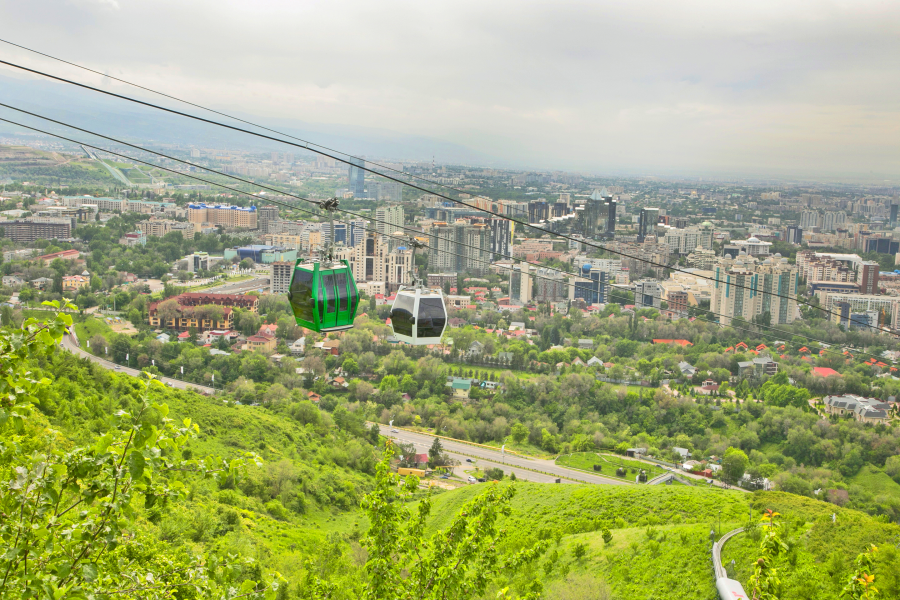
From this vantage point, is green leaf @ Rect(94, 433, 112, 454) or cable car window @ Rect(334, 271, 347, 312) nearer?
green leaf @ Rect(94, 433, 112, 454)

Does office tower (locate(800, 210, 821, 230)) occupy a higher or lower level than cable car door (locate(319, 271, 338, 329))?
higher

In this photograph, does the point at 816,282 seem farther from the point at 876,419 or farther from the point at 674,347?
the point at 876,419

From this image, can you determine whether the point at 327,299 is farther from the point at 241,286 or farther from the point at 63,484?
the point at 241,286

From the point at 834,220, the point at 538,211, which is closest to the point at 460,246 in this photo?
the point at 538,211

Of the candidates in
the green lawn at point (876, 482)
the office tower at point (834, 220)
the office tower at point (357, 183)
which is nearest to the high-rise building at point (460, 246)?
the office tower at point (357, 183)

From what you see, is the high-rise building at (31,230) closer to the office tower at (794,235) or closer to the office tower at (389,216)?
the office tower at (389,216)

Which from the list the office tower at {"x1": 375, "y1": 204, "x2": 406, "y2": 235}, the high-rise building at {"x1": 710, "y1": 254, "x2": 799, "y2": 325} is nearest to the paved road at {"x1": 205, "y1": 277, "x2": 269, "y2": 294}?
the office tower at {"x1": 375, "y1": 204, "x2": 406, "y2": 235}

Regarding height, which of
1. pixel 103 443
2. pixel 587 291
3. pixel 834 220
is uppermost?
pixel 834 220

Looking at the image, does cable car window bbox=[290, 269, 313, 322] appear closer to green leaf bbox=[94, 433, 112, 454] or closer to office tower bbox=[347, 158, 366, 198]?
green leaf bbox=[94, 433, 112, 454]
